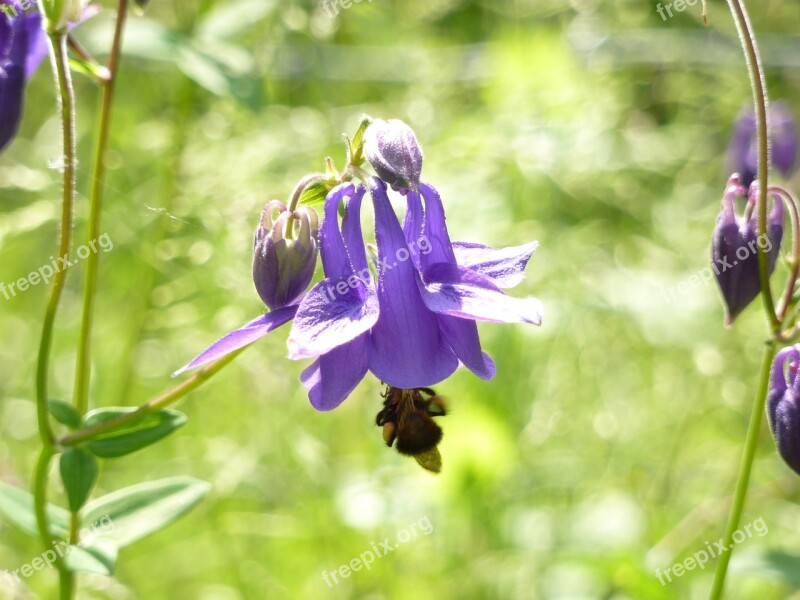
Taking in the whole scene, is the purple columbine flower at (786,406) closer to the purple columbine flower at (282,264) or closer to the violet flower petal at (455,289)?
the violet flower petal at (455,289)

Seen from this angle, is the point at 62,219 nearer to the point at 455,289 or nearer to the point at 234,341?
the point at 234,341

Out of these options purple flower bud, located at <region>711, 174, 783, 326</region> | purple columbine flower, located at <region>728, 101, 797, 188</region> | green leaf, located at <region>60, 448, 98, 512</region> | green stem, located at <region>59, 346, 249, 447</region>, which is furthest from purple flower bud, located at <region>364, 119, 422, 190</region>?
purple columbine flower, located at <region>728, 101, 797, 188</region>

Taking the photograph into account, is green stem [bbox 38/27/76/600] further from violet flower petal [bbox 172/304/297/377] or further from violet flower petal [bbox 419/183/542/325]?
violet flower petal [bbox 419/183/542/325]

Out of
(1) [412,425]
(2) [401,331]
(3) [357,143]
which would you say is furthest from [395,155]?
(1) [412,425]

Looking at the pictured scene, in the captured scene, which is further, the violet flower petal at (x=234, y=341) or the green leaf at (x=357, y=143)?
the green leaf at (x=357, y=143)

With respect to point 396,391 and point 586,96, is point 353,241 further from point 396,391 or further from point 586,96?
point 586,96

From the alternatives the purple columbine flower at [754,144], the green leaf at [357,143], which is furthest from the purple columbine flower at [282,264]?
the purple columbine flower at [754,144]

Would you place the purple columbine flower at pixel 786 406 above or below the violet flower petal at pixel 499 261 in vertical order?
below
